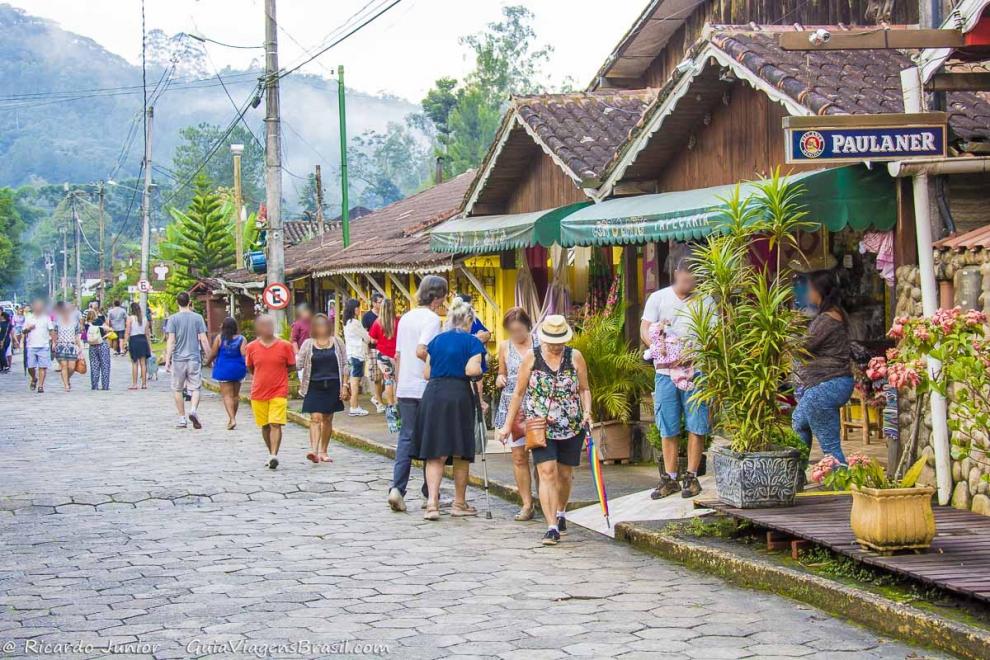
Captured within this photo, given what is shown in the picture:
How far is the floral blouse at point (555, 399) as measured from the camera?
9453 millimetres

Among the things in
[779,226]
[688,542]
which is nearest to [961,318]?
[779,226]

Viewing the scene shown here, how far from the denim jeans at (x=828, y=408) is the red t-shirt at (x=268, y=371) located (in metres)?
6.57

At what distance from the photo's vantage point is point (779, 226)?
341 inches

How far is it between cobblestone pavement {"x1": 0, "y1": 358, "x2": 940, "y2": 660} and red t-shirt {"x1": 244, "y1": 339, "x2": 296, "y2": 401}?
1278mm

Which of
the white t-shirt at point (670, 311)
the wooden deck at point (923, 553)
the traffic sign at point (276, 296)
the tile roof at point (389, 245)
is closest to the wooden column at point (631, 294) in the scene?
the white t-shirt at point (670, 311)

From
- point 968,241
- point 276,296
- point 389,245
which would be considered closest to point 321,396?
point 968,241

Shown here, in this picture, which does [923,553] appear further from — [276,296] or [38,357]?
[38,357]

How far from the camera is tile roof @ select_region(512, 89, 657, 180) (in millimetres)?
15234

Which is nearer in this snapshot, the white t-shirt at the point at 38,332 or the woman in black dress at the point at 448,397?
the woman in black dress at the point at 448,397

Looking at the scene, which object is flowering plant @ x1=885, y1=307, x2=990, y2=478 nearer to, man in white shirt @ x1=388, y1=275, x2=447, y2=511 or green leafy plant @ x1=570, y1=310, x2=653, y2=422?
man in white shirt @ x1=388, y1=275, x2=447, y2=511

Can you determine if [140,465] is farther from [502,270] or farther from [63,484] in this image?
[502,270]

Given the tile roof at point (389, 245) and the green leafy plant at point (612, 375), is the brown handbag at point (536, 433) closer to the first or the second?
the green leafy plant at point (612, 375)

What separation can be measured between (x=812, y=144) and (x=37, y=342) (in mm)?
22590

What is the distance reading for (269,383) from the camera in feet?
46.8
